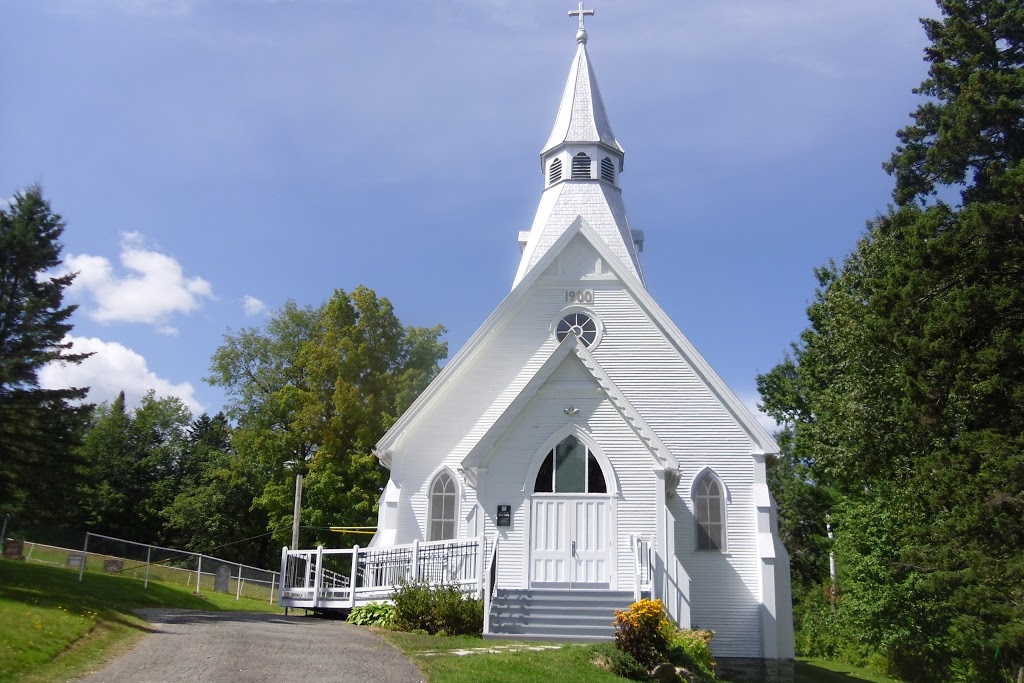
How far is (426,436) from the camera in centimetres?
2127

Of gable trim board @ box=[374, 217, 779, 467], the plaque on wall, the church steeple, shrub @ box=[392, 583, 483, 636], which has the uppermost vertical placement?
the church steeple

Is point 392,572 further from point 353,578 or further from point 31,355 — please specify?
point 31,355

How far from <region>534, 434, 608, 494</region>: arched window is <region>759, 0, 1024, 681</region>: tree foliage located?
7.02 meters

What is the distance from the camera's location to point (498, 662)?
11.5m

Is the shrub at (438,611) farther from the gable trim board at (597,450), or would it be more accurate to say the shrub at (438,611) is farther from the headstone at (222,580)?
the headstone at (222,580)

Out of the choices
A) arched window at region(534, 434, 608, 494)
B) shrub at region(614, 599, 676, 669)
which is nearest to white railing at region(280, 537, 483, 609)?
arched window at region(534, 434, 608, 494)

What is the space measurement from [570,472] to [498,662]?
6405mm

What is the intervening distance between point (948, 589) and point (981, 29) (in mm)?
15399

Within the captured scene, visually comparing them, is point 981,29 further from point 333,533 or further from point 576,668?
point 333,533

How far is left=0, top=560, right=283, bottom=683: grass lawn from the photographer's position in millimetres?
10289

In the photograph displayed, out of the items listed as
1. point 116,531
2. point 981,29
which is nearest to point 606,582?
point 981,29

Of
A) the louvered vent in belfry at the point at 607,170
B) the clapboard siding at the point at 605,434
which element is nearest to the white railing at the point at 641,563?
the clapboard siding at the point at 605,434

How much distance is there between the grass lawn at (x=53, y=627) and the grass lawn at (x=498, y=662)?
4207mm

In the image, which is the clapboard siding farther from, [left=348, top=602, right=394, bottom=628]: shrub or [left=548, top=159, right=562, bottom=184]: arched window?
[left=548, top=159, right=562, bottom=184]: arched window
